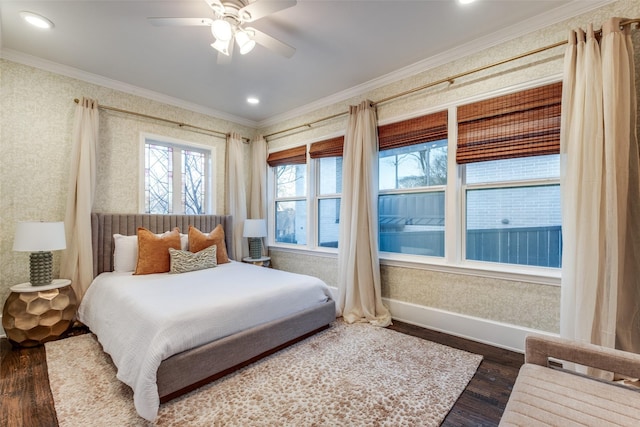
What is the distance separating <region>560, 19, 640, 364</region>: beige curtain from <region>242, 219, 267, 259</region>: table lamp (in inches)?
138

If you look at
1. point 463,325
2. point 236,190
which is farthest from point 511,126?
point 236,190

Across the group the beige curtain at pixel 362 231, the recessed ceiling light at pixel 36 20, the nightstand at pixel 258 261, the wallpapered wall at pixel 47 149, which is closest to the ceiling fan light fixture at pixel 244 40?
the beige curtain at pixel 362 231

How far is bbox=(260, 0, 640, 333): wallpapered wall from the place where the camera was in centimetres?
224

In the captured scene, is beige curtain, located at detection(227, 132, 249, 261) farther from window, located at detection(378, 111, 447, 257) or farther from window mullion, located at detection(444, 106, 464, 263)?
window mullion, located at detection(444, 106, 464, 263)

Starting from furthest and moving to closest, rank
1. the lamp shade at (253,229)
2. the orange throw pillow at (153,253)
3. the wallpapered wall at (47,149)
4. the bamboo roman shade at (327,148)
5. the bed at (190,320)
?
1. the lamp shade at (253,229)
2. the bamboo roman shade at (327,148)
3. the orange throw pillow at (153,253)
4. the wallpapered wall at (47,149)
5. the bed at (190,320)

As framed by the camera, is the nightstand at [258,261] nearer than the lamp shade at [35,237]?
No

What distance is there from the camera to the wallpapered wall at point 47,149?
2.72m

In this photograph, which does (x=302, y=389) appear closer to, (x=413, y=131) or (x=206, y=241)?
(x=206, y=241)

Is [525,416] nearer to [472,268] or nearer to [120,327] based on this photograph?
[472,268]

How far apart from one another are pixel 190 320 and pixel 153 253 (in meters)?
1.53

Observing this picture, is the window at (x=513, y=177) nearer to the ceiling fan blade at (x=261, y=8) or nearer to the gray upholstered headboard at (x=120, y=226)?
the ceiling fan blade at (x=261, y=8)

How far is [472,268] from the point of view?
2.67m

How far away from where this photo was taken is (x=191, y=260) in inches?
124

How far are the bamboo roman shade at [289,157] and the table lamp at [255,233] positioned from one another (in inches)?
39.4
